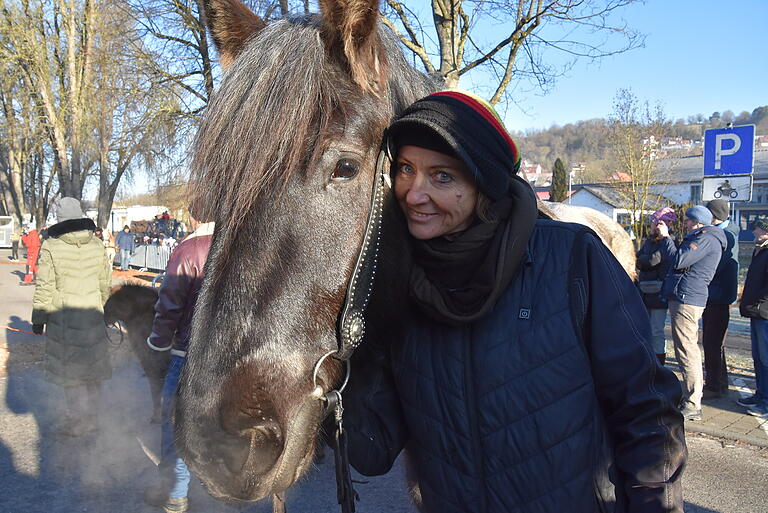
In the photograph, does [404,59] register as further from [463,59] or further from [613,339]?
[463,59]

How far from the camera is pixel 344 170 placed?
1370 millimetres

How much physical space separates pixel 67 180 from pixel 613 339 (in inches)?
782

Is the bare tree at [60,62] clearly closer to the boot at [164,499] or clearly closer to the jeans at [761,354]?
the boot at [164,499]

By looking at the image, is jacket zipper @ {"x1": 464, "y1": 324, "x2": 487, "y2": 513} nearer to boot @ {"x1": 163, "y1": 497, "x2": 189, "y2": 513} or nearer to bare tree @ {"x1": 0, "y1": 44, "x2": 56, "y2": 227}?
boot @ {"x1": 163, "y1": 497, "x2": 189, "y2": 513}

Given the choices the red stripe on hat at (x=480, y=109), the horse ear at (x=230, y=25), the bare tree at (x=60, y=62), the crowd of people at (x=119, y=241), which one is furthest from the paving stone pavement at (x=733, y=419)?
the bare tree at (x=60, y=62)

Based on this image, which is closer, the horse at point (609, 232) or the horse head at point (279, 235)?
the horse head at point (279, 235)

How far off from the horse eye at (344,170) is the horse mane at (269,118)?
6 centimetres

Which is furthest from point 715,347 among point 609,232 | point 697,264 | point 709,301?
point 609,232

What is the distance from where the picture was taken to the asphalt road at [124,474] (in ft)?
→ 13.6

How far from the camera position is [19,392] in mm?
6699

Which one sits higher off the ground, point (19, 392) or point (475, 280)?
point (475, 280)

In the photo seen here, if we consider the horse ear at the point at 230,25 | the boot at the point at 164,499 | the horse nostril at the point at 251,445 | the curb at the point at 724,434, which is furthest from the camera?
the curb at the point at 724,434

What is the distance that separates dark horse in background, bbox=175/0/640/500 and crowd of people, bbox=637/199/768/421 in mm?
5098

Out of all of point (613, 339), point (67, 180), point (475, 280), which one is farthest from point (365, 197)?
point (67, 180)
